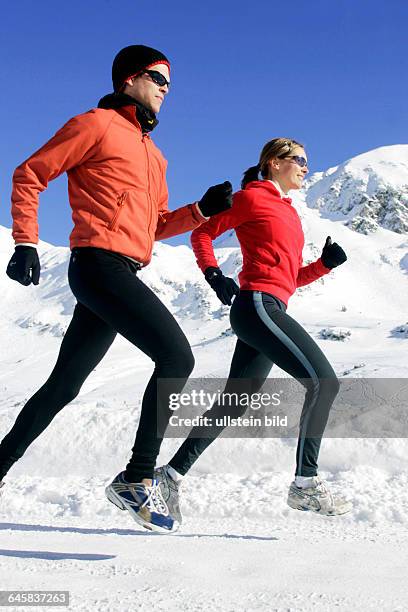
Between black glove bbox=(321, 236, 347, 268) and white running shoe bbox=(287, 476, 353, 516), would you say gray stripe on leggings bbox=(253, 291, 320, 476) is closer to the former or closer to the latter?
white running shoe bbox=(287, 476, 353, 516)

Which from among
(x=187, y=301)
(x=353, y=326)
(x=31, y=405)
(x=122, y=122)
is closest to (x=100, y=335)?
(x=31, y=405)

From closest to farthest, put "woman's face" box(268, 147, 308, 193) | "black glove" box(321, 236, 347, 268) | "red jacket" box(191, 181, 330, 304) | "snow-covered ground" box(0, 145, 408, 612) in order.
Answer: "snow-covered ground" box(0, 145, 408, 612) < "red jacket" box(191, 181, 330, 304) < "woman's face" box(268, 147, 308, 193) < "black glove" box(321, 236, 347, 268)

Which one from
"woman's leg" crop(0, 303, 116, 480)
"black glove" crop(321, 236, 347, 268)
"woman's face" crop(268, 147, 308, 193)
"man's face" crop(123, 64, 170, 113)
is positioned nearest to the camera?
"woman's leg" crop(0, 303, 116, 480)

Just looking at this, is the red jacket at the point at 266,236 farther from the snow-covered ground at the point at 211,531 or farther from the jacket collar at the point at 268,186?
the snow-covered ground at the point at 211,531

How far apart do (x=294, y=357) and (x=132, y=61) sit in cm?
171

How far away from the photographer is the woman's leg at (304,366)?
3.05 meters

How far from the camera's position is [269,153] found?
363 centimetres

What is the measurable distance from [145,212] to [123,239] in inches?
8.3

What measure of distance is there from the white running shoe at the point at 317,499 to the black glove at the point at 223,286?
1.06 metres

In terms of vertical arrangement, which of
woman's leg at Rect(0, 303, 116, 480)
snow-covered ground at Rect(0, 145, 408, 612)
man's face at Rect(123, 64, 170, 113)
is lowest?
snow-covered ground at Rect(0, 145, 408, 612)

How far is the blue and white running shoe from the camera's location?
2.53 metres

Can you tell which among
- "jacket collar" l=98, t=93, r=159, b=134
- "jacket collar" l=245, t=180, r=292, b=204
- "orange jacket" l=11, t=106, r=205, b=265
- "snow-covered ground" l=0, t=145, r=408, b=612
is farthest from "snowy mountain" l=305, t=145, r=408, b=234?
"orange jacket" l=11, t=106, r=205, b=265

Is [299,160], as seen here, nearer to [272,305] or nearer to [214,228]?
[214,228]

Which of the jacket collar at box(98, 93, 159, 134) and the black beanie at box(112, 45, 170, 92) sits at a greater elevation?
the black beanie at box(112, 45, 170, 92)
